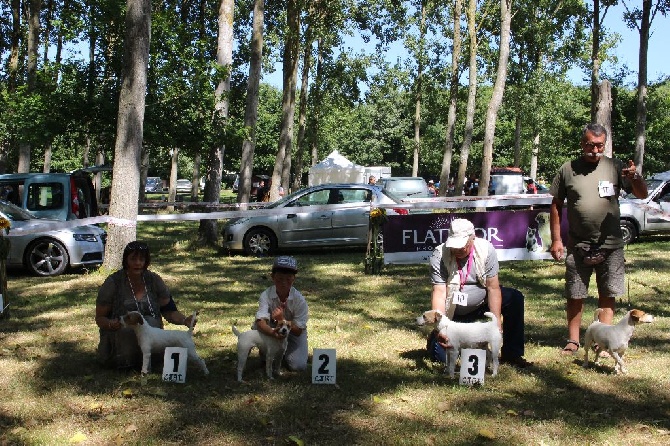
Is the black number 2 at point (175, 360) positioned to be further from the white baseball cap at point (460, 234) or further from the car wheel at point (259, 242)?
the car wheel at point (259, 242)

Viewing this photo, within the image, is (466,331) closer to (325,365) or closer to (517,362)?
(517,362)

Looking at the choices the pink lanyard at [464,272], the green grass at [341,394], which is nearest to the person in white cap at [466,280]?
the pink lanyard at [464,272]

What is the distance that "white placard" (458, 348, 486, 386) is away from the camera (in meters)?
5.85

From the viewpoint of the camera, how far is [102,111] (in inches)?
642

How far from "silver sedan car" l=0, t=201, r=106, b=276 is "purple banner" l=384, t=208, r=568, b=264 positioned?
16.9ft

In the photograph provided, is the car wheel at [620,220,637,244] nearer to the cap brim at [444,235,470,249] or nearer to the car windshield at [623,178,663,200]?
the car windshield at [623,178,663,200]

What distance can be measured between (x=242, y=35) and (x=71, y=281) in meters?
26.6

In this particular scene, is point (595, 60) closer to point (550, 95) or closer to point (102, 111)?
point (550, 95)

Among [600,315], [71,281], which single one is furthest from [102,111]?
[600,315]

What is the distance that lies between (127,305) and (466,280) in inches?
110

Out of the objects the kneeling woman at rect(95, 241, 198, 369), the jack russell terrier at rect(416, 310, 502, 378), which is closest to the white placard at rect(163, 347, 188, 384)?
the kneeling woman at rect(95, 241, 198, 369)

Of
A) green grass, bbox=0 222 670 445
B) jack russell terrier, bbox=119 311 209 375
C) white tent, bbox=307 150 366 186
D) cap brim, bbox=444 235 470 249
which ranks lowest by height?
green grass, bbox=0 222 670 445

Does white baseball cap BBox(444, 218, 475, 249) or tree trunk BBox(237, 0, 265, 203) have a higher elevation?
tree trunk BBox(237, 0, 265, 203)

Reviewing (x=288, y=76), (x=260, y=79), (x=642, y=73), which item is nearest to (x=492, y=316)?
(x=260, y=79)
